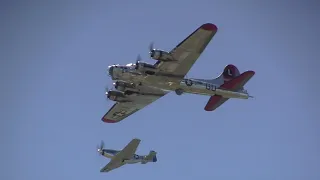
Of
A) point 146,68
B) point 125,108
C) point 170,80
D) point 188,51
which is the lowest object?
point 125,108

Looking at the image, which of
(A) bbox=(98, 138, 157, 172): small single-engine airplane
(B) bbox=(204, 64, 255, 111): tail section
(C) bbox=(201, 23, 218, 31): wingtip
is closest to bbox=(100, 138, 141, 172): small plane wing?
(A) bbox=(98, 138, 157, 172): small single-engine airplane

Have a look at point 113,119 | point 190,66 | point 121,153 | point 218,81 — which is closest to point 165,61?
point 190,66

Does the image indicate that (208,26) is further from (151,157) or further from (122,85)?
(151,157)

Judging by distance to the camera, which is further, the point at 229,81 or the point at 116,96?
the point at 116,96

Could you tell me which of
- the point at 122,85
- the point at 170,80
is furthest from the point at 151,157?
the point at 170,80

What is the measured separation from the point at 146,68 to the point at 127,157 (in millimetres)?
29191

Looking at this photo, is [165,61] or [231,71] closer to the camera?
[165,61]

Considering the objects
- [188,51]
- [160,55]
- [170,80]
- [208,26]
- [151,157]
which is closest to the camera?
[208,26]

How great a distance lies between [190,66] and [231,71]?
29.5 ft

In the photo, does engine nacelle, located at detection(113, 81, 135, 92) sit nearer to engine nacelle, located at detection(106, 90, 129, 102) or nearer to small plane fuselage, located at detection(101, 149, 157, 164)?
engine nacelle, located at detection(106, 90, 129, 102)

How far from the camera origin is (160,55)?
37.0 metres

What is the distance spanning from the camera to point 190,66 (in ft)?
129

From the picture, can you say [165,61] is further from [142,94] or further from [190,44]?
[142,94]

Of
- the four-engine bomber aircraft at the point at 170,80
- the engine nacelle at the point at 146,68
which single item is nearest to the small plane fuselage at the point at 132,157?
the four-engine bomber aircraft at the point at 170,80
